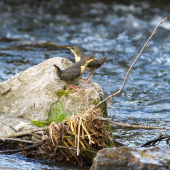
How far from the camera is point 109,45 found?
1352cm

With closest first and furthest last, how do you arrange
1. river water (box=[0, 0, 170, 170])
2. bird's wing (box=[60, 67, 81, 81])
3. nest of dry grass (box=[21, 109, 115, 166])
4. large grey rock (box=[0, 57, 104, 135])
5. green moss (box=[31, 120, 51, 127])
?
nest of dry grass (box=[21, 109, 115, 166]) < green moss (box=[31, 120, 51, 127]) < large grey rock (box=[0, 57, 104, 135]) < bird's wing (box=[60, 67, 81, 81]) < river water (box=[0, 0, 170, 170])

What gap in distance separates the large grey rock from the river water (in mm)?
855

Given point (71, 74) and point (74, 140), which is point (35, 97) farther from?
point (74, 140)

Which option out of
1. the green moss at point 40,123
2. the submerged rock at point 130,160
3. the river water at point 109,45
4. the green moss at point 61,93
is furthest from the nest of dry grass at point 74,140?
the green moss at point 61,93

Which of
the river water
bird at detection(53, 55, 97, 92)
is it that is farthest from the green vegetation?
the river water

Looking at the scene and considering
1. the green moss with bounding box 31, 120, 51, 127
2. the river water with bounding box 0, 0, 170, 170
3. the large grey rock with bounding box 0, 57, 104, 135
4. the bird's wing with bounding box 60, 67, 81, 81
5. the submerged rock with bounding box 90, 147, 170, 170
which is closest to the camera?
the submerged rock with bounding box 90, 147, 170, 170

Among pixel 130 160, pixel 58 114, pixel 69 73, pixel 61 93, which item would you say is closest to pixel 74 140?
pixel 58 114

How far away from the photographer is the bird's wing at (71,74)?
18.1ft

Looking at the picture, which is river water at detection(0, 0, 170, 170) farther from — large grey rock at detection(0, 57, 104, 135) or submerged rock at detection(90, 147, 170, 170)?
large grey rock at detection(0, 57, 104, 135)

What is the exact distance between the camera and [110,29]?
16.0 metres

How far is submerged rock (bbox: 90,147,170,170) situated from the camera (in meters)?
3.75

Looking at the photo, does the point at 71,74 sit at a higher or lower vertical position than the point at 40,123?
higher

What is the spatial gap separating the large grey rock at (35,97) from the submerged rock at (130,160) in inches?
51.0

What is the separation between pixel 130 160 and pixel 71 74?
2134mm
